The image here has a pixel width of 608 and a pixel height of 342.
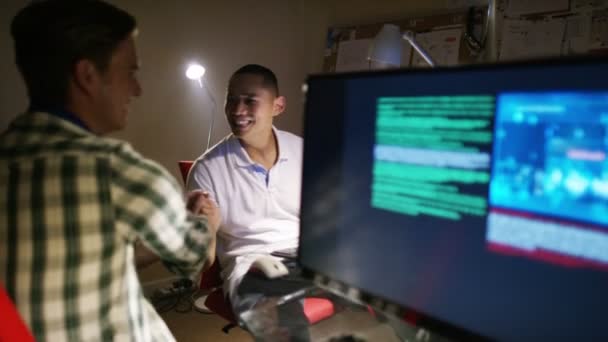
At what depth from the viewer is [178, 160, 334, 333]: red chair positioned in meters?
1.00

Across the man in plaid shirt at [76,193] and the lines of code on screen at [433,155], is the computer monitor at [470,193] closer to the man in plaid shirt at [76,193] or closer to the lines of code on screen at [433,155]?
the lines of code on screen at [433,155]

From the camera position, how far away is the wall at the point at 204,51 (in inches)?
103

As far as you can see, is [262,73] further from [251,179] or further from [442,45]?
[442,45]

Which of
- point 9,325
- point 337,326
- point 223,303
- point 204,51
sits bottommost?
point 223,303

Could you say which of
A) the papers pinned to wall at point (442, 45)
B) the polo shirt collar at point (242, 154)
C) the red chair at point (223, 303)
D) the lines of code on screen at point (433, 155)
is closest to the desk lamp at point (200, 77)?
the red chair at point (223, 303)

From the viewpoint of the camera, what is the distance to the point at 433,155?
0.67 m

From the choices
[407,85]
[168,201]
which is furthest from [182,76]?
[407,85]

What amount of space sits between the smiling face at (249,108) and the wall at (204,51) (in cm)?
117

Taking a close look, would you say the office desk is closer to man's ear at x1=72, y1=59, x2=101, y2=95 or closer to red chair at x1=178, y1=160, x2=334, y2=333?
red chair at x1=178, y1=160, x2=334, y2=333

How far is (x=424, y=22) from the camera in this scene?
108 inches

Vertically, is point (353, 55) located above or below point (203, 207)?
above

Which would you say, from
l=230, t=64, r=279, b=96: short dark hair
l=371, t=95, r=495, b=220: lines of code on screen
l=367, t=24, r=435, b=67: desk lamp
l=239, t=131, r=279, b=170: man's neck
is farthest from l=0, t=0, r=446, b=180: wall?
l=371, t=95, r=495, b=220: lines of code on screen

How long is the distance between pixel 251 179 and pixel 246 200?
3.3 inches

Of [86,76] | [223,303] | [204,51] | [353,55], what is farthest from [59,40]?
[353,55]
